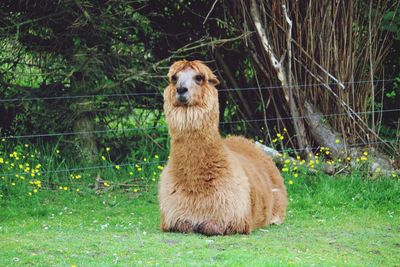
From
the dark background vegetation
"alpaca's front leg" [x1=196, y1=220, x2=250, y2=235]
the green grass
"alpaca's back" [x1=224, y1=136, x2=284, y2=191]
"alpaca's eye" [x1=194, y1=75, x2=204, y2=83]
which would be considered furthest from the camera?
the dark background vegetation

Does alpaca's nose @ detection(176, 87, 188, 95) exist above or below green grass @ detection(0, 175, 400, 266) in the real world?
above

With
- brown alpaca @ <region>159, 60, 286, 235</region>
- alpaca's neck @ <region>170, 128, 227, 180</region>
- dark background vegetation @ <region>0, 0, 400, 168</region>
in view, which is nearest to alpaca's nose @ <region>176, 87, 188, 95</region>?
brown alpaca @ <region>159, 60, 286, 235</region>

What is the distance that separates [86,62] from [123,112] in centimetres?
86

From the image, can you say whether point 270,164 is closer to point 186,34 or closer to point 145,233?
point 145,233

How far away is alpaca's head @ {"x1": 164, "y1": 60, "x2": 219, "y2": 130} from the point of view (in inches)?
291

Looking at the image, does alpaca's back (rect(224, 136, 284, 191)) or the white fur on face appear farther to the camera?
alpaca's back (rect(224, 136, 284, 191))

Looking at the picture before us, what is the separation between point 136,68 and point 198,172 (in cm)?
380

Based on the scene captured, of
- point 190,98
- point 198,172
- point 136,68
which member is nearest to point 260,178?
point 198,172

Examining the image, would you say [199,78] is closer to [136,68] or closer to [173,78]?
[173,78]

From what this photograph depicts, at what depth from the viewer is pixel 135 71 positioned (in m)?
10.6


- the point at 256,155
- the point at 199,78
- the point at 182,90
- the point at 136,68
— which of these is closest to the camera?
the point at 182,90

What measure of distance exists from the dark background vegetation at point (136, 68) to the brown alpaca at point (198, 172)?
2.99 meters

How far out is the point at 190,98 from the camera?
291 inches

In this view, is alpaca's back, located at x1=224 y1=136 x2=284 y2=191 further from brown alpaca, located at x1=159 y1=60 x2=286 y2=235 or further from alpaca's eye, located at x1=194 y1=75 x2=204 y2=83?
alpaca's eye, located at x1=194 y1=75 x2=204 y2=83
